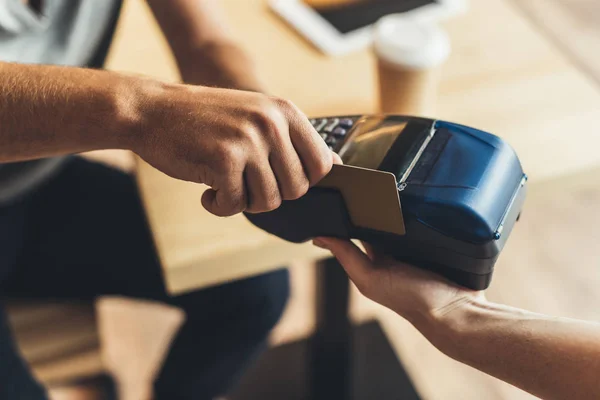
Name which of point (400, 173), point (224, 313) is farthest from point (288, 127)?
point (224, 313)

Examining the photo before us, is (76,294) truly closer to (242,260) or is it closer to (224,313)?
(224,313)

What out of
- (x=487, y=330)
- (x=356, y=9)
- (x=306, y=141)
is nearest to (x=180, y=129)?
(x=306, y=141)

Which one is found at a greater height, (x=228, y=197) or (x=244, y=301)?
(x=228, y=197)

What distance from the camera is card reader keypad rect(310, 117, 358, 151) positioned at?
2.13 ft

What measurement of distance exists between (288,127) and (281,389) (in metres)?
0.89

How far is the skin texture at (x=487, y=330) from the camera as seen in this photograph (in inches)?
21.5

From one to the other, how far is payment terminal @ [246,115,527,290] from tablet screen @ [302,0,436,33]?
0.40m

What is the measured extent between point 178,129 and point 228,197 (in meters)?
0.07

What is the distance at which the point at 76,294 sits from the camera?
0.98 metres

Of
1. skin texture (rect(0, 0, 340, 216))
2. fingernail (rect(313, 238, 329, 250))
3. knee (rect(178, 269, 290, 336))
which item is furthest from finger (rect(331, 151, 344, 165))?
knee (rect(178, 269, 290, 336))

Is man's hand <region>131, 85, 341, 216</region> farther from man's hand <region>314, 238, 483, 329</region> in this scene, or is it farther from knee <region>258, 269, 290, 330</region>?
knee <region>258, 269, 290, 330</region>

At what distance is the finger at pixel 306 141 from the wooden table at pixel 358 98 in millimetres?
201

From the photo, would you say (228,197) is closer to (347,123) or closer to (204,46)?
(347,123)

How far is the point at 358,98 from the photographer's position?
0.90 metres
